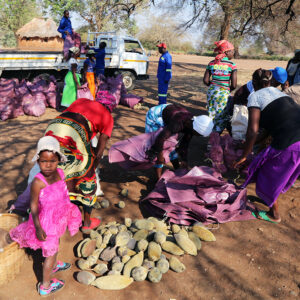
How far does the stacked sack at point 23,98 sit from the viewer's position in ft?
19.6

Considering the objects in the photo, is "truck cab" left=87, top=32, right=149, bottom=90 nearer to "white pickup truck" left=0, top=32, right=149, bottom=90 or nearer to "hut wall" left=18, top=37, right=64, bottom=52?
"white pickup truck" left=0, top=32, right=149, bottom=90

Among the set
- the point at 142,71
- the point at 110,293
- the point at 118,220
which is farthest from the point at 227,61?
the point at 142,71

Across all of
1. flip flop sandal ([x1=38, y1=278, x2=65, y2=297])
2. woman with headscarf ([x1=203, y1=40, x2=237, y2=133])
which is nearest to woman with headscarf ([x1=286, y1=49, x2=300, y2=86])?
woman with headscarf ([x1=203, y1=40, x2=237, y2=133])

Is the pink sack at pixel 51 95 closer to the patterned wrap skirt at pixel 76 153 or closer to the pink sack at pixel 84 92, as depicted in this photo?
the pink sack at pixel 84 92

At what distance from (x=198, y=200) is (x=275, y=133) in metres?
0.99

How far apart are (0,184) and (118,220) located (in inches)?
64.0

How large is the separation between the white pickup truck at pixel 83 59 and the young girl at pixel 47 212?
6.76 meters

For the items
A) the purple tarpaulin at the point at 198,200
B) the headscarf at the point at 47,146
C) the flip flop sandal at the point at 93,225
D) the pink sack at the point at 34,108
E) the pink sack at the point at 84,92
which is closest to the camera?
the headscarf at the point at 47,146

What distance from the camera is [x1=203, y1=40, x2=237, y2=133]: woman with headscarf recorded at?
14.0 feet

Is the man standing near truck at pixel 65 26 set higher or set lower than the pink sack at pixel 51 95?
higher

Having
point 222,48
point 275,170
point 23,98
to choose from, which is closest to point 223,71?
point 222,48

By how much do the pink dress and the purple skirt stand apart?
1.90m

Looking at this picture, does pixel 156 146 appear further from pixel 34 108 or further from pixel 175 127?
pixel 34 108

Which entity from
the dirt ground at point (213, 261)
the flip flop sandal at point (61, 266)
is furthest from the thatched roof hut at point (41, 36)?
the flip flop sandal at point (61, 266)
